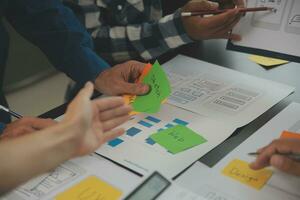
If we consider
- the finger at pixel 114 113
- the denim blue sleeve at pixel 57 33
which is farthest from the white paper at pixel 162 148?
the denim blue sleeve at pixel 57 33

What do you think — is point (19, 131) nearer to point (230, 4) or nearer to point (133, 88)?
point (133, 88)

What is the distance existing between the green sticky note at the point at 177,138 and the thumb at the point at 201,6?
365 millimetres

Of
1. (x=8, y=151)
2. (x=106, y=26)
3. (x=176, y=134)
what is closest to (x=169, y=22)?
(x=106, y=26)

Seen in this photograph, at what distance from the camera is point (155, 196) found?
554 mm

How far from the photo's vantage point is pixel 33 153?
16.5 inches

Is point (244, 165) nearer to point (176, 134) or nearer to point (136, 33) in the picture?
point (176, 134)

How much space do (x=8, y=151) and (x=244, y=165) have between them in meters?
0.42

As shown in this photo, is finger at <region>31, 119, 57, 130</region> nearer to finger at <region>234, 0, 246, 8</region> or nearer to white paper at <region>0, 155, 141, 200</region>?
white paper at <region>0, 155, 141, 200</region>

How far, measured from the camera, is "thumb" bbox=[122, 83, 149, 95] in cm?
83

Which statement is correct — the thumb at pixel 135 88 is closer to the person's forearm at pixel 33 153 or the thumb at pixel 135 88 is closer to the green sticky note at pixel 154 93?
the green sticky note at pixel 154 93

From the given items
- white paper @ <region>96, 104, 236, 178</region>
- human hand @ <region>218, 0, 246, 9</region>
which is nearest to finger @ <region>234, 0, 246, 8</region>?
human hand @ <region>218, 0, 246, 9</region>

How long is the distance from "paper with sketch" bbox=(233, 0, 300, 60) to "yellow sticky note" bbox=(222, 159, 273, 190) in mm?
364

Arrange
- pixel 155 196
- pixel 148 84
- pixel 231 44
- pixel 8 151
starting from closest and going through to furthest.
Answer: pixel 8 151
pixel 155 196
pixel 148 84
pixel 231 44

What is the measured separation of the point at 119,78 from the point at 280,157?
0.45 metres
